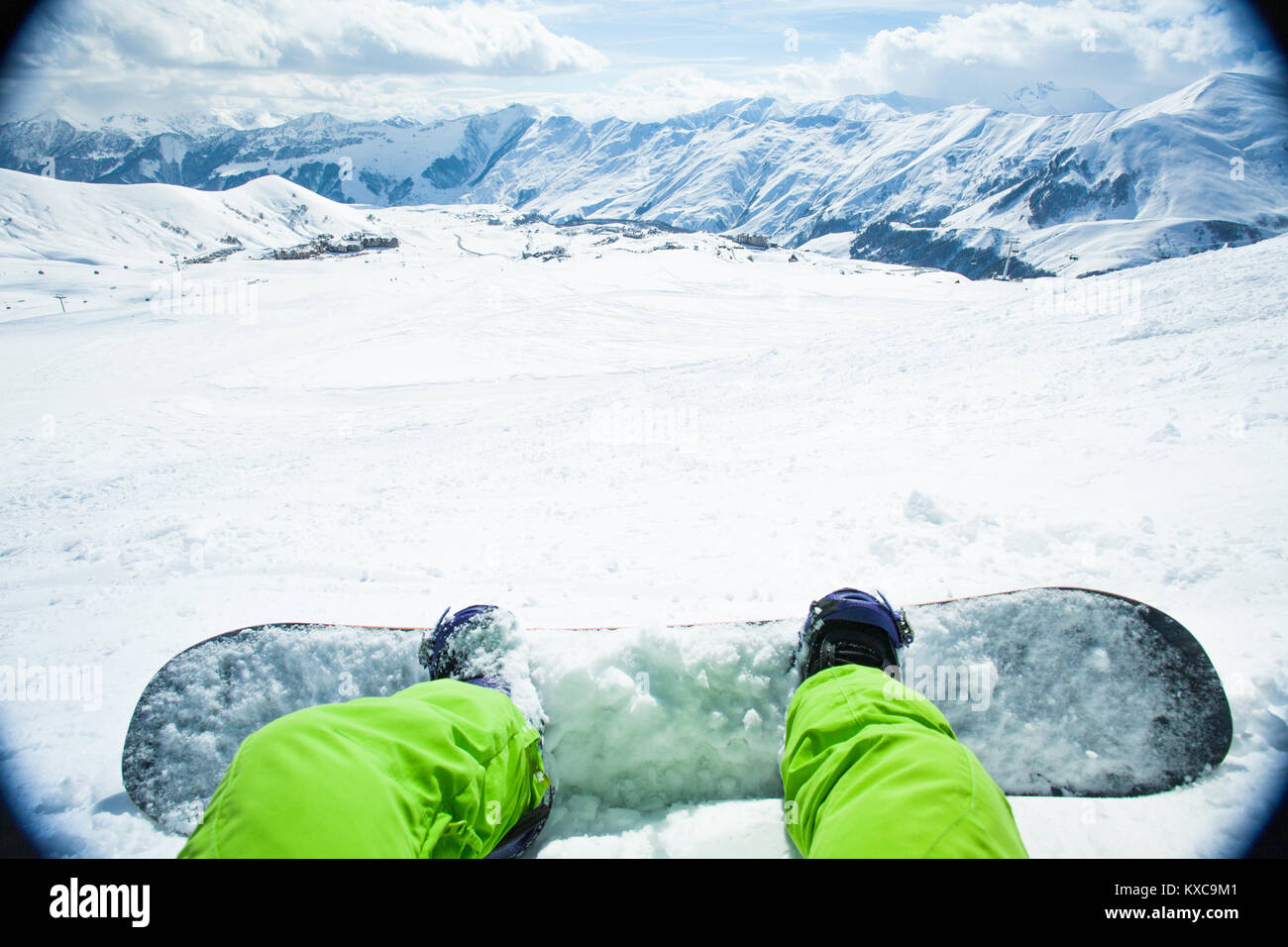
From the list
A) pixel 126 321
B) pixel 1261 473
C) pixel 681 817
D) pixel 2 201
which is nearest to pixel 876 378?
pixel 1261 473

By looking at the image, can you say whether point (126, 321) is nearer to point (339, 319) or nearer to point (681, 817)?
point (339, 319)

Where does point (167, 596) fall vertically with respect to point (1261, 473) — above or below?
below
